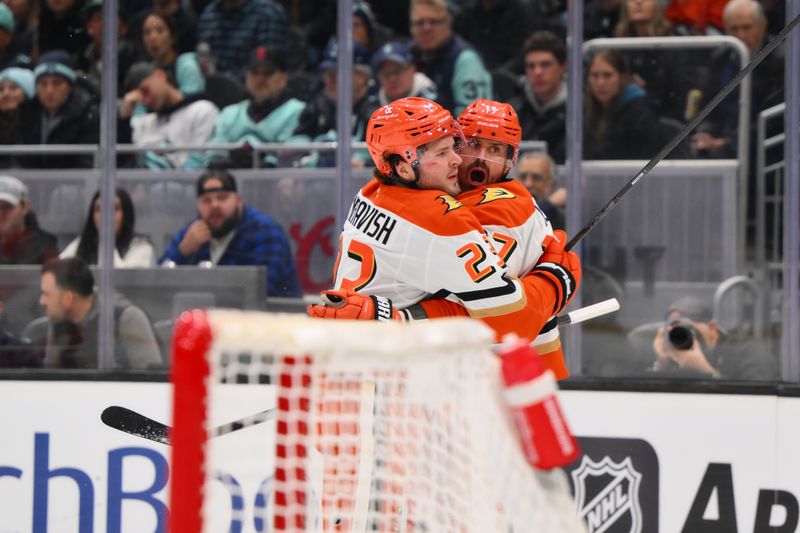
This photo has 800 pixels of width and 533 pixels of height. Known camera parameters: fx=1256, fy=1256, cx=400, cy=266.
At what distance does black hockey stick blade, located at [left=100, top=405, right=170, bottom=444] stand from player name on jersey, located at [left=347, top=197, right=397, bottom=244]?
121cm

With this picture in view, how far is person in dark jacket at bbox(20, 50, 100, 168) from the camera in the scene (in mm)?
4355

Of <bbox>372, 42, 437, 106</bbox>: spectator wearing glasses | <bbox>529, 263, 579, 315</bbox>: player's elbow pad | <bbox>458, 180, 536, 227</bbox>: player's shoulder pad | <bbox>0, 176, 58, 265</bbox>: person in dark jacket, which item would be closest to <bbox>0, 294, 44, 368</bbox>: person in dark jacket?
<bbox>0, 176, 58, 265</bbox>: person in dark jacket

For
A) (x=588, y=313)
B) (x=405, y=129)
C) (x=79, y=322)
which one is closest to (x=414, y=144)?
(x=405, y=129)

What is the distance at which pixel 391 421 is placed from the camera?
2398 millimetres

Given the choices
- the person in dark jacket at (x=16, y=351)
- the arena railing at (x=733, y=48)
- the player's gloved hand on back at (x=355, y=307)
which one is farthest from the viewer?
the person in dark jacket at (x=16, y=351)

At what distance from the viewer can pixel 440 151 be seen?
10.2 feet

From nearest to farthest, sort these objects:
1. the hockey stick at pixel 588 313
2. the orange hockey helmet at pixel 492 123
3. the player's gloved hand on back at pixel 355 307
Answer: the player's gloved hand on back at pixel 355 307 → the orange hockey helmet at pixel 492 123 → the hockey stick at pixel 588 313

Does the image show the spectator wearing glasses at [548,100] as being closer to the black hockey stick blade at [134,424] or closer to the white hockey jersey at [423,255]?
the white hockey jersey at [423,255]

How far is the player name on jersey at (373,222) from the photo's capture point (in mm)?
3049

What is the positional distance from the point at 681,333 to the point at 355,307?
153cm

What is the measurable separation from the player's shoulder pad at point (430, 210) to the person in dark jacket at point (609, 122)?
1225 millimetres

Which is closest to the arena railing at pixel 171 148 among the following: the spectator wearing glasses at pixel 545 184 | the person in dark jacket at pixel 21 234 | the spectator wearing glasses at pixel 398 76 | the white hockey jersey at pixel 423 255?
the person in dark jacket at pixel 21 234

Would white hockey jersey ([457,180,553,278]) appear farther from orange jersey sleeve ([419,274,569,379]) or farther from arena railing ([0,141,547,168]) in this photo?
arena railing ([0,141,547,168])

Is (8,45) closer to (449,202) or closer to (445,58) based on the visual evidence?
(445,58)
